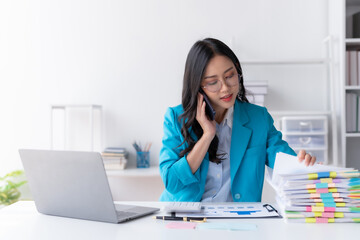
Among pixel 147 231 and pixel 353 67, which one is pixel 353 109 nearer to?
pixel 353 67

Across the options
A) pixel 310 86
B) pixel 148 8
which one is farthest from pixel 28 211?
pixel 310 86

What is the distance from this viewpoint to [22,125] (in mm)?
3352

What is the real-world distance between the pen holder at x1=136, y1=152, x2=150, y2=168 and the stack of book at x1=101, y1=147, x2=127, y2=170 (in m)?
0.12

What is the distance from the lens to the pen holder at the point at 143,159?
3.18 meters

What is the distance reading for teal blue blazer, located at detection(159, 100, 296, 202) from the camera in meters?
1.72

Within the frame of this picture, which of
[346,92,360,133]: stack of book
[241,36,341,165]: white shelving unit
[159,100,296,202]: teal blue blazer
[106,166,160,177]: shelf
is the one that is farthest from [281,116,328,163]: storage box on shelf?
[159,100,296,202]: teal blue blazer

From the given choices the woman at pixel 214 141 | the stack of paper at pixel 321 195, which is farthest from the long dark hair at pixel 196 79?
the stack of paper at pixel 321 195

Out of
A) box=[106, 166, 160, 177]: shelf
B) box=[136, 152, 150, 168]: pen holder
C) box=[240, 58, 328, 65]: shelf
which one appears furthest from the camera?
box=[136, 152, 150, 168]: pen holder

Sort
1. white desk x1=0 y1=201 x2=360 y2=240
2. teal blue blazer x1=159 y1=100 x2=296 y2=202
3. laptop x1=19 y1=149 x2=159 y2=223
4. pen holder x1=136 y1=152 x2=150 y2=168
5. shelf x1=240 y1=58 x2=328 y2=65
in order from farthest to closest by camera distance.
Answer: pen holder x1=136 y1=152 x2=150 y2=168 < shelf x1=240 y1=58 x2=328 y2=65 < teal blue blazer x1=159 y1=100 x2=296 y2=202 < laptop x1=19 y1=149 x2=159 y2=223 < white desk x1=0 y1=201 x2=360 y2=240

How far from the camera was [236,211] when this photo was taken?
143 cm

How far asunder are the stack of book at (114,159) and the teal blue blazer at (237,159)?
1.22 meters

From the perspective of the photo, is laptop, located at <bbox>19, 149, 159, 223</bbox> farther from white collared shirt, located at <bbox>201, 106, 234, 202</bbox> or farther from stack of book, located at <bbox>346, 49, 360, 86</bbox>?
stack of book, located at <bbox>346, 49, 360, 86</bbox>

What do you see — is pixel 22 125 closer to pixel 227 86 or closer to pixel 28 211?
pixel 28 211

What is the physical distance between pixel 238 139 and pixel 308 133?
4.29 feet
